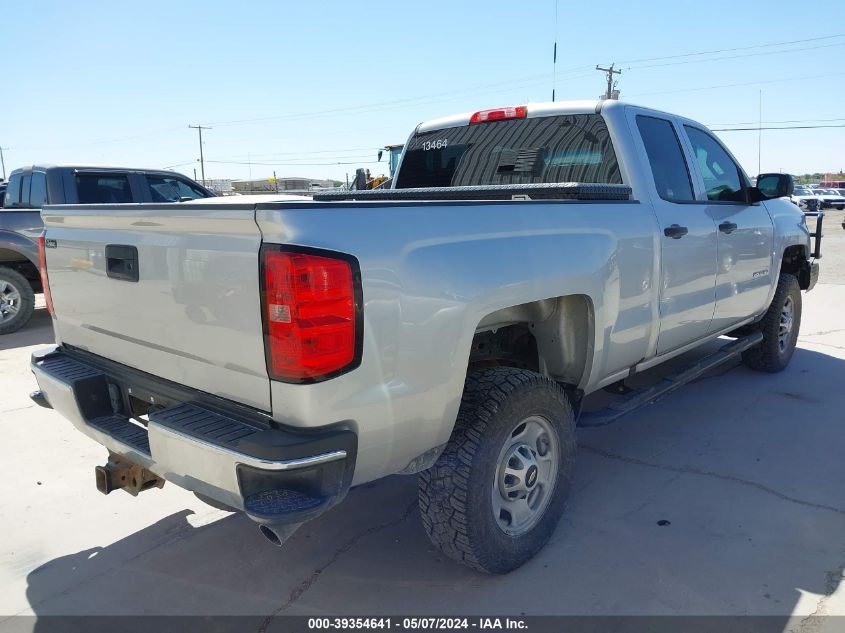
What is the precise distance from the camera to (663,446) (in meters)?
4.12

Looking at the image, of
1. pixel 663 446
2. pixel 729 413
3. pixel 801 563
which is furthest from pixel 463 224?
pixel 729 413

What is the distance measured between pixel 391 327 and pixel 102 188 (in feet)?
24.0

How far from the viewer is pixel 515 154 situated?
4.02 m

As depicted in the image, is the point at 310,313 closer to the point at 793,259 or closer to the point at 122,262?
the point at 122,262

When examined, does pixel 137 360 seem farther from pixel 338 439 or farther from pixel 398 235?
Answer: pixel 398 235

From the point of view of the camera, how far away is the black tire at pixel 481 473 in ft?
8.15

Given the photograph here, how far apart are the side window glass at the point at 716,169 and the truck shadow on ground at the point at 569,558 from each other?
172cm

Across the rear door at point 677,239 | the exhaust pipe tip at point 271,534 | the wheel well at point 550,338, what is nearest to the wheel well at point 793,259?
the rear door at point 677,239

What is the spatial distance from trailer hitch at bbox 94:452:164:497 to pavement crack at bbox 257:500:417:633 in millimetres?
722

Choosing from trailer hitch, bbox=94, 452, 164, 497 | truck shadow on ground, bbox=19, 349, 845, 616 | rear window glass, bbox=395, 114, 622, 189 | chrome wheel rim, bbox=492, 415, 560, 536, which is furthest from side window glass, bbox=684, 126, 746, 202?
trailer hitch, bbox=94, 452, 164, 497

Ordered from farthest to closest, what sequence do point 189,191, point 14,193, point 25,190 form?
point 189,191 < point 14,193 < point 25,190

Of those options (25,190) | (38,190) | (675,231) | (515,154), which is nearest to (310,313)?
(675,231)

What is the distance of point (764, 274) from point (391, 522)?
3380 mm

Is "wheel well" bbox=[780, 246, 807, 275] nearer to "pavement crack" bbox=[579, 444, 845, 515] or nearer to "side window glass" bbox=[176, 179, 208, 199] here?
"pavement crack" bbox=[579, 444, 845, 515]
